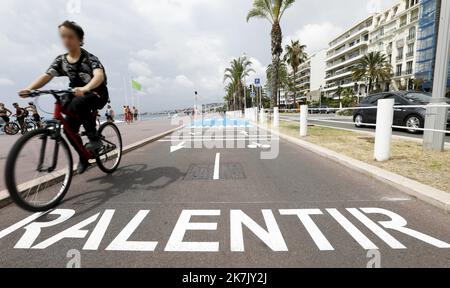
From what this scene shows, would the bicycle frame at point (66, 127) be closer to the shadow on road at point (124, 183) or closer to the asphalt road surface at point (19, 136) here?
the asphalt road surface at point (19, 136)

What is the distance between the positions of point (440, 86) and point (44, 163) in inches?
338

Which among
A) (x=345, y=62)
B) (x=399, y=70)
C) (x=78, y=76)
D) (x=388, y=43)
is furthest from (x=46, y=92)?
(x=345, y=62)

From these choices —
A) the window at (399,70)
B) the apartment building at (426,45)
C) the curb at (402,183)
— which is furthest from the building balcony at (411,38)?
the curb at (402,183)

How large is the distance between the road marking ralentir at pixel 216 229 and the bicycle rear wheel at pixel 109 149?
1.53m

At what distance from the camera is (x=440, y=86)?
5988mm

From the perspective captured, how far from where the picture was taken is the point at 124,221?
2725mm

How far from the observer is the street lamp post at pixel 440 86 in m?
5.85

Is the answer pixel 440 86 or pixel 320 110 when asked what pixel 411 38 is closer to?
pixel 320 110

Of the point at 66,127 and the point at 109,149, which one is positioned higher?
the point at 66,127

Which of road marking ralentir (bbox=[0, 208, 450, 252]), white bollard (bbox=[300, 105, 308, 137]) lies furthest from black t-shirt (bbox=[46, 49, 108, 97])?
white bollard (bbox=[300, 105, 308, 137])

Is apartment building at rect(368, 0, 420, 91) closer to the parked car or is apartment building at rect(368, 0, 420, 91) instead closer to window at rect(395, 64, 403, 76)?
window at rect(395, 64, 403, 76)

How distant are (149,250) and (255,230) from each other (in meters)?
1.08

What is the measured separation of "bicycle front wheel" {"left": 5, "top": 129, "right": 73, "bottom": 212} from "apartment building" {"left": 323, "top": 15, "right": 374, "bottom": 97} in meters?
74.8

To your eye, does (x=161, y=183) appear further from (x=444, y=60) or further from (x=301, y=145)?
(x=444, y=60)
